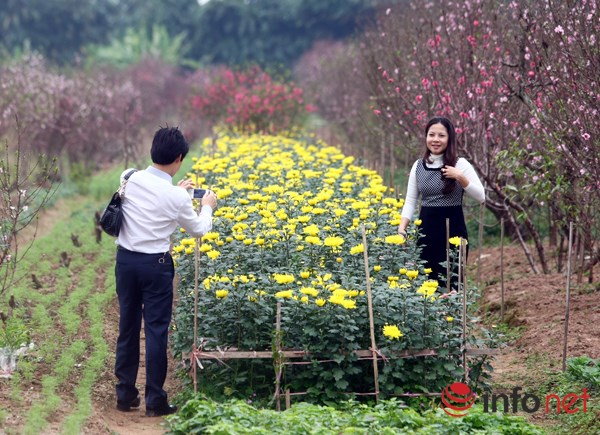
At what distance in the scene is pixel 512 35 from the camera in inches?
394

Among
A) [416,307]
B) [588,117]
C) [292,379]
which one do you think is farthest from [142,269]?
[588,117]

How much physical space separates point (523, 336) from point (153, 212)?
11.7ft

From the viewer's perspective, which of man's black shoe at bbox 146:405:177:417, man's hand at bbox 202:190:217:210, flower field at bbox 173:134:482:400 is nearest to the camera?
flower field at bbox 173:134:482:400

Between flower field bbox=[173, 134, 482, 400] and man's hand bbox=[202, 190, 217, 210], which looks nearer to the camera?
flower field bbox=[173, 134, 482, 400]

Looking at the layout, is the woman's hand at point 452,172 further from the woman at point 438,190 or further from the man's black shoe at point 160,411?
the man's black shoe at point 160,411

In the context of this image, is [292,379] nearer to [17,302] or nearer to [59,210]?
[17,302]

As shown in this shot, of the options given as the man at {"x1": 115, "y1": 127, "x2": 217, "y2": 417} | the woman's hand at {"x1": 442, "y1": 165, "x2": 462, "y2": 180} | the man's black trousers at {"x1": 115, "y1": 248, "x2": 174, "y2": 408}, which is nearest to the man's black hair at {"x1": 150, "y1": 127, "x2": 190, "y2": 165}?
the man at {"x1": 115, "y1": 127, "x2": 217, "y2": 417}

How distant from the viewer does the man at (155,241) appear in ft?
19.8

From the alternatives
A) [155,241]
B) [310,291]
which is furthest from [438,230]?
[155,241]

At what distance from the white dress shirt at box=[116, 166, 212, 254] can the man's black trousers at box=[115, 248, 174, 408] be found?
8cm

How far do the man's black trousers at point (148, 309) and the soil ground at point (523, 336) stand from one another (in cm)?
21

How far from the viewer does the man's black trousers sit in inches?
239

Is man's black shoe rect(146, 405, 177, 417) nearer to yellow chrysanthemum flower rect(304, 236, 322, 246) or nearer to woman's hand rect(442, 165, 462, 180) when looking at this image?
yellow chrysanthemum flower rect(304, 236, 322, 246)

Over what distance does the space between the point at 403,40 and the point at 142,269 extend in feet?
26.0
